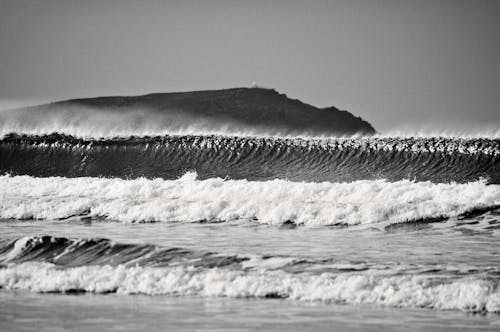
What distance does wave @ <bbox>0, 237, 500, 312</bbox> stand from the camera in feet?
30.8

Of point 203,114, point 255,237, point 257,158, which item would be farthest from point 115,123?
point 255,237

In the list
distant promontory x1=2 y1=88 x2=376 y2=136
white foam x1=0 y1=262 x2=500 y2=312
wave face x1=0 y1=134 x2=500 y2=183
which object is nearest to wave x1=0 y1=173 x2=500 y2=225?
wave face x1=0 y1=134 x2=500 y2=183

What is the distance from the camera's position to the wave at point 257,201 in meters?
17.2

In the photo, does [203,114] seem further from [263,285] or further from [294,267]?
[263,285]

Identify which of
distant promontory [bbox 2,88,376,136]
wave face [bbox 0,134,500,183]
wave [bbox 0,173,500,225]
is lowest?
wave [bbox 0,173,500,225]

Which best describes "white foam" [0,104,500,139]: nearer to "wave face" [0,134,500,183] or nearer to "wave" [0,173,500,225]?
"wave face" [0,134,500,183]

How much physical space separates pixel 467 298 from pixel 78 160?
75.0 feet

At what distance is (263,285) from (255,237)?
4.96 m

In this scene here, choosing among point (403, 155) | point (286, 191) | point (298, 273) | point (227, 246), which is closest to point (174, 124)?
point (403, 155)

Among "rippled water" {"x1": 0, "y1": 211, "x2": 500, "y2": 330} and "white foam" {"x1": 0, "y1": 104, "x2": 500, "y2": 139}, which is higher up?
"white foam" {"x1": 0, "y1": 104, "x2": 500, "y2": 139}

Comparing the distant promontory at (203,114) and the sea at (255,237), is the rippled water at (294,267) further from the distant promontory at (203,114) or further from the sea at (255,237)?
the distant promontory at (203,114)

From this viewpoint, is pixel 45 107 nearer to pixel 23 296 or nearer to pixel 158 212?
pixel 158 212

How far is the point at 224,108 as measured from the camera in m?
41.3

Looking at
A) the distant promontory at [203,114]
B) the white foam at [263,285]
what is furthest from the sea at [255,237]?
the distant promontory at [203,114]
